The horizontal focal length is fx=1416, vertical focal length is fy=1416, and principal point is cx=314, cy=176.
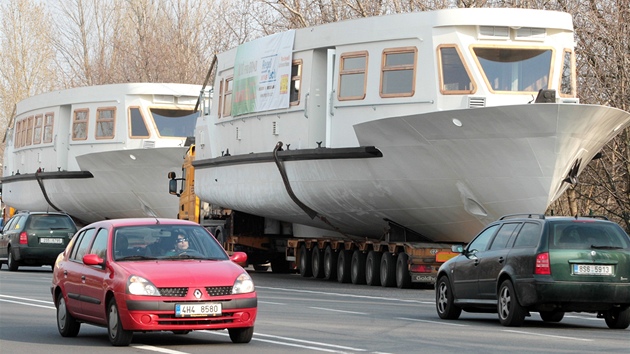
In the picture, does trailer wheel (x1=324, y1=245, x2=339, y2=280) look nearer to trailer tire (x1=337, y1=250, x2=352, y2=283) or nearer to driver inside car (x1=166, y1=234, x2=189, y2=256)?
trailer tire (x1=337, y1=250, x2=352, y2=283)

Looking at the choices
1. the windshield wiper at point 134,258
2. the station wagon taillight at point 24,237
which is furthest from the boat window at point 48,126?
the windshield wiper at point 134,258

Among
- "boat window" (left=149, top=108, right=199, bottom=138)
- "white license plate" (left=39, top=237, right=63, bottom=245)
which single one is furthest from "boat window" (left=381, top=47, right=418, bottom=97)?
"boat window" (left=149, top=108, right=199, bottom=138)

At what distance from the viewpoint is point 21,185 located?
50.2 meters

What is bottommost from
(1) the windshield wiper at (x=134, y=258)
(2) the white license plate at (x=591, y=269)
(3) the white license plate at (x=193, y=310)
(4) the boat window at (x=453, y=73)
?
(3) the white license plate at (x=193, y=310)

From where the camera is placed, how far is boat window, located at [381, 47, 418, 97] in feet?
85.1

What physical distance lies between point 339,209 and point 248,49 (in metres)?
5.11

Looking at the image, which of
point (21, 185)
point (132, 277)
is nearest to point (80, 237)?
point (132, 277)

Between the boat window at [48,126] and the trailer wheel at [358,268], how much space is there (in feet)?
65.5

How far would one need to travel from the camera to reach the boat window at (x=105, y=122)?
4303 centimetres

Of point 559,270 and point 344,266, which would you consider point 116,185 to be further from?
point 559,270

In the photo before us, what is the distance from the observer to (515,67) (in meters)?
25.7

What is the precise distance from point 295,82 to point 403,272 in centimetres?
479

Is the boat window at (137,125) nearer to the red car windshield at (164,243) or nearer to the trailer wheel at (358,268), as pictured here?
the trailer wheel at (358,268)

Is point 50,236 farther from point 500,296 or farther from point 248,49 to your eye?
point 500,296
